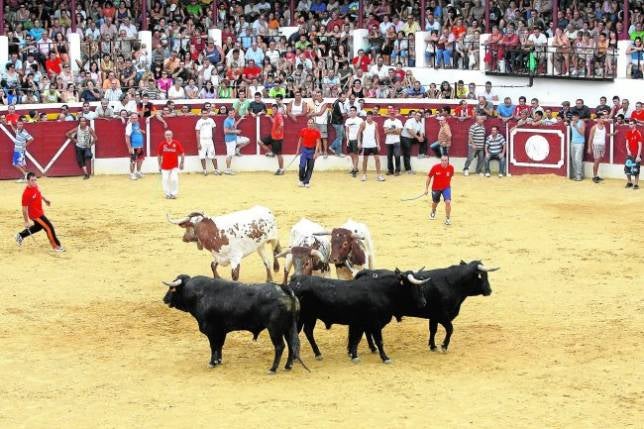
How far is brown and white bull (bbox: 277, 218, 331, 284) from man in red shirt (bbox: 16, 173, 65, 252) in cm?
488

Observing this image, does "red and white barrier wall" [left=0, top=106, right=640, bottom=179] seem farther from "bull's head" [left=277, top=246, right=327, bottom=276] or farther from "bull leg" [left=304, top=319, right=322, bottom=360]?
"bull leg" [left=304, top=319, right=322, bottom=360]

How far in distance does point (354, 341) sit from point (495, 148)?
47.7 feet

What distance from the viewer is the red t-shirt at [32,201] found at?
2091cm

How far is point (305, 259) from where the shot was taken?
16.9 m

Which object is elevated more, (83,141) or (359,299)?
(83,141)

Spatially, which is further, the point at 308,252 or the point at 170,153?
the point at 170,153

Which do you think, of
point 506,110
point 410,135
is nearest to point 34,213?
point 410,135

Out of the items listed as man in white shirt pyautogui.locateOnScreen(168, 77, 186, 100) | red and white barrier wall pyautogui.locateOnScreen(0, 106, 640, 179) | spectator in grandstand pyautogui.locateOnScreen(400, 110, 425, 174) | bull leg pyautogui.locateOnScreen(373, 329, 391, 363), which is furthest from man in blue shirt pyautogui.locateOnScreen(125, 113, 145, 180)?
bull leg pyautogui.locateOnScreen(373, 329, 391, 363)

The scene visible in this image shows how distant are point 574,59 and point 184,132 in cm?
956

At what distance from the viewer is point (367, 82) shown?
3347cm

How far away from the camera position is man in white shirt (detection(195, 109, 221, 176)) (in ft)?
96.7

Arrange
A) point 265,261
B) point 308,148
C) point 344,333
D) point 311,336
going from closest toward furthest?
point 311,336
point 344,333
point 265,261
point 308,148

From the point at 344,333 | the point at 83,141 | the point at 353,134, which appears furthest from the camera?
the point at 353,134

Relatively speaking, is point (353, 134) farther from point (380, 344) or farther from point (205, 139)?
point (380, 344)
